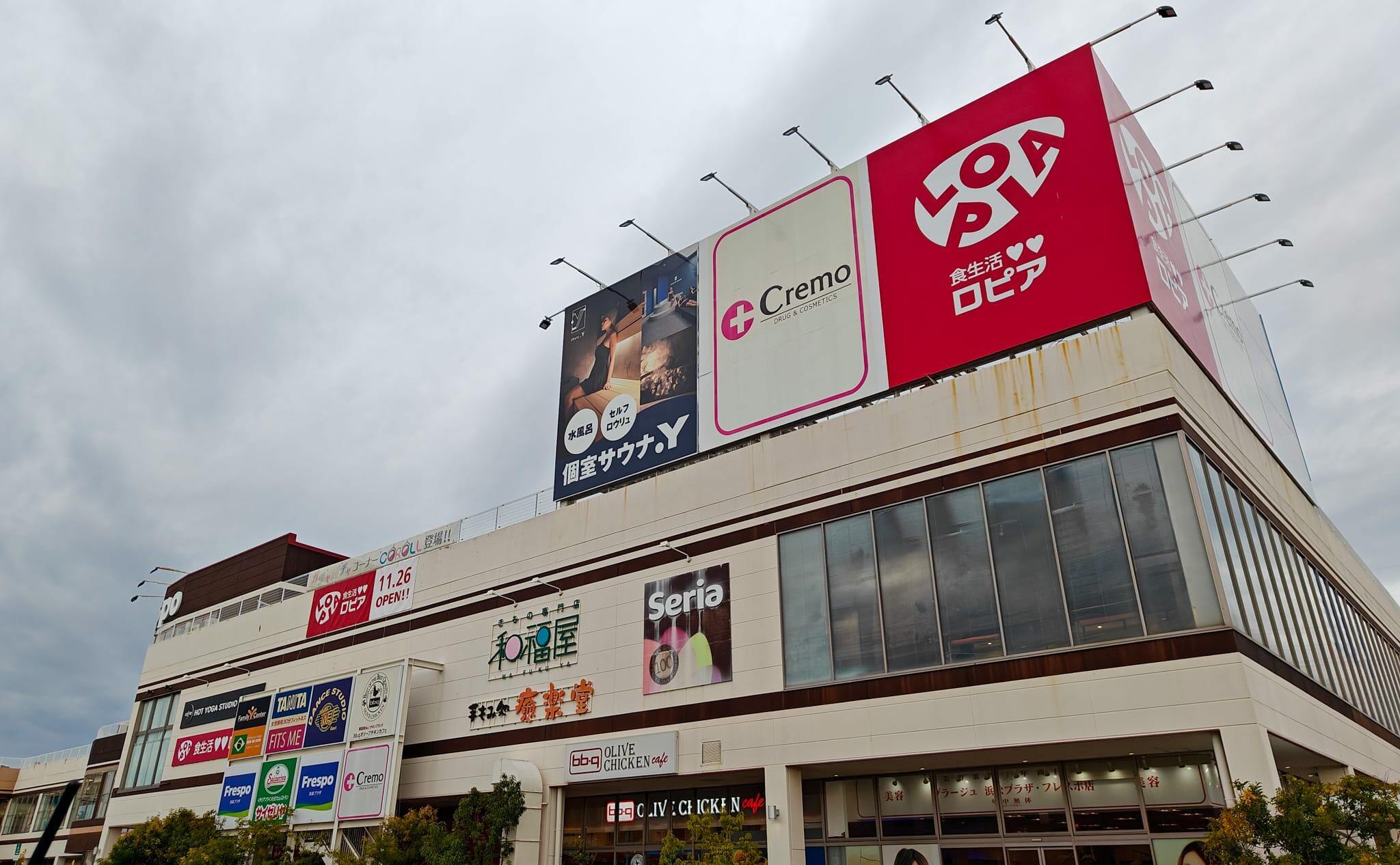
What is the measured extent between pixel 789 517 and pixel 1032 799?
896 centimetres

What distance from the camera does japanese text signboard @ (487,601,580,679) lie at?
97.5 ft

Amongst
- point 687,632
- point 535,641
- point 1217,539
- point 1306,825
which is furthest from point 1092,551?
point 535,641

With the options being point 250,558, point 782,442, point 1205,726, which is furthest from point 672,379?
point 250,558

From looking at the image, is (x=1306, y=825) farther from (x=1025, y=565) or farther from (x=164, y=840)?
(x=164, y=840)

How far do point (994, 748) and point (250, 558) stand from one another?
135ft

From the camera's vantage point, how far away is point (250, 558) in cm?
4891

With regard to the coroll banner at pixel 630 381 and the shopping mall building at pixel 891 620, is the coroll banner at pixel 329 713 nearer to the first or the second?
the shopping mall building at pixel 891 620

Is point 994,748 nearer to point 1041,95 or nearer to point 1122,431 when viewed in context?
point 1122,431

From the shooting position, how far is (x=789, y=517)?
25.6 meters

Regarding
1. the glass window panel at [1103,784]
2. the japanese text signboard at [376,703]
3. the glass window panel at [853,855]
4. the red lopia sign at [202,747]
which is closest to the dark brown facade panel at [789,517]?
the japanese text signboard at [376,703]

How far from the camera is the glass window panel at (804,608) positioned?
23.7 meters

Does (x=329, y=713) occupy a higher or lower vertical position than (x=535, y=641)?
lower

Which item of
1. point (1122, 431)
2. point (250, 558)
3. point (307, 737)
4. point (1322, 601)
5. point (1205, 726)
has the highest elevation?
point (250, 558)

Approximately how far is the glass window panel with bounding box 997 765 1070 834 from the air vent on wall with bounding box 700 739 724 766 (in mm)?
7014
